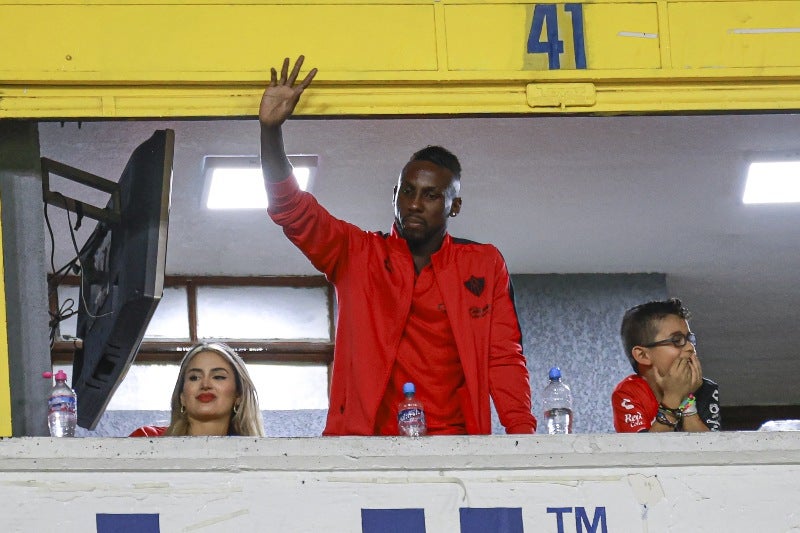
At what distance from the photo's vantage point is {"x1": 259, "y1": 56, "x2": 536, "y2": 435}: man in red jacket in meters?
4.09

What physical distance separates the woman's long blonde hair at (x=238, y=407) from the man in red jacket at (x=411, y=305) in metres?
0.42

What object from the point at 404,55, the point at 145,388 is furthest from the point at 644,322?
the point at 145,388

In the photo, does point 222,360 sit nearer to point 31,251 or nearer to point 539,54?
point 31,251

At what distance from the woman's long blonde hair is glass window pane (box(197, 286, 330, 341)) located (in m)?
3.11

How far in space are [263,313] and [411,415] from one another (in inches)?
156

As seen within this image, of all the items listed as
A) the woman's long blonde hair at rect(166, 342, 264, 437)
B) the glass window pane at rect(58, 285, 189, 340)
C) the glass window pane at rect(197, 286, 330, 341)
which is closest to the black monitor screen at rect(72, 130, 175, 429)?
the woman's long blonde hair at rect(166, 342, 264, 437)

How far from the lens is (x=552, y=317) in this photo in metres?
8.09

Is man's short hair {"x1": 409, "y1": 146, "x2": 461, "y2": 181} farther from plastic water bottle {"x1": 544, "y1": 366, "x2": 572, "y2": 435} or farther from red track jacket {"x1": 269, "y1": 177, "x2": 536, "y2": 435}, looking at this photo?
plastic water bottle {"x1": 544, "y1": 366, "x2": 572, "y2": 435}

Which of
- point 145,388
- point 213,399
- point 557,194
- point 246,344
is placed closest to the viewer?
point 213,399

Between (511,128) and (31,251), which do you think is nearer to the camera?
(31,251)

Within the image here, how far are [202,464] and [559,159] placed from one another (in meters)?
3.64

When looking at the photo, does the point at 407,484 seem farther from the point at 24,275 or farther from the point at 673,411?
the point at 24,275

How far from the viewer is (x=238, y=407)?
15.0 ft

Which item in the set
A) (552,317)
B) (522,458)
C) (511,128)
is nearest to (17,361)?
(522,458)
